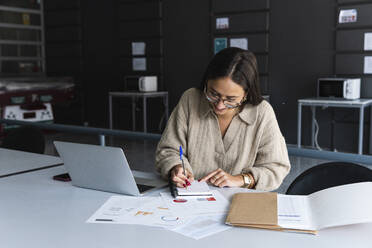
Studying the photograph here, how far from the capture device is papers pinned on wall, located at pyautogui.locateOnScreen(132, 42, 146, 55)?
6449 millimetres

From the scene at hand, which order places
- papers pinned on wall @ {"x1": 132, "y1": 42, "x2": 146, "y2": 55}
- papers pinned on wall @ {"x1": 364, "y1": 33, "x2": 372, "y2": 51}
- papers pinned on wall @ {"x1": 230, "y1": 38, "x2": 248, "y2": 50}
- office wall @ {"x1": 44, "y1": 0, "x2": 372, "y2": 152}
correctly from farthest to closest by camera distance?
papers pinned on wall @ {"x1": 132, "y1": 42, "x2": 146, "y2": 55} → papers pinned on wall @ {"x1": 230, "y1": 38, "x2": 248, "y2": 50} → office wall @ {"x1": 44, "y1": 0, "x2": 372, "y2": 152} → papers pinned on wall @ {"x1": 364, "y1": 33, "x2": 372, "y2": 51}

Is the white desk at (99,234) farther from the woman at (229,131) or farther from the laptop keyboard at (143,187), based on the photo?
the woman at (229,131)

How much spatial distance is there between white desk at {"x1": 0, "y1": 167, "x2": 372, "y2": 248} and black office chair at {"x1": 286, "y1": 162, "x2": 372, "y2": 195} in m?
0.38

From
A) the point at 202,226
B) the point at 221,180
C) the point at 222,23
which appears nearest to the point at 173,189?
the point at 221,180

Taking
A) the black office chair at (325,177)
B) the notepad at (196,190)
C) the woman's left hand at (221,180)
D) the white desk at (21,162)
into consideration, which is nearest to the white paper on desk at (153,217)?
the notepad at (196,190)

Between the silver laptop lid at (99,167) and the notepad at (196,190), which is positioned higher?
the silver laptop lid at (99,167)

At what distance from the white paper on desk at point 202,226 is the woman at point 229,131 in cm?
36

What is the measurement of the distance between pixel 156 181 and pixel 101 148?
0.97 feet

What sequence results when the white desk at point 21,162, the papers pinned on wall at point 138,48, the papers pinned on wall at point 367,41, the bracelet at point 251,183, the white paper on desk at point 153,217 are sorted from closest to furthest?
the white paper on desk at point 153,217 → the bracelet at point 251,183 → the white desk at point 21,162 → the papers pinned on wall at point 367,41 → the papers pinned on wall at point 138,48

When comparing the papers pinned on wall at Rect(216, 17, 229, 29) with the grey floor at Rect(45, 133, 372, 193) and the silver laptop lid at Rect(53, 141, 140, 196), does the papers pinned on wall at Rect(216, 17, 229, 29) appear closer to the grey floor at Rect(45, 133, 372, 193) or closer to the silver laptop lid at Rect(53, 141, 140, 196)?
the grey floor at Rect(45, 133, 372, 193)

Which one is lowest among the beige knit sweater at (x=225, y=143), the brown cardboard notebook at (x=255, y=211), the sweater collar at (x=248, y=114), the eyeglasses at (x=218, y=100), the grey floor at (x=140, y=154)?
the grey floor at (x=140, y=154)

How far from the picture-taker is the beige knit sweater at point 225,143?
1622 millimetres

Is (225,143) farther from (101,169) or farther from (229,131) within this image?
(101,169)

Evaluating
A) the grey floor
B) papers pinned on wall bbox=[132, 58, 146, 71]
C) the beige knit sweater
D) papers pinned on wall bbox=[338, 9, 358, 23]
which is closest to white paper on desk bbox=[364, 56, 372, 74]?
papers pinned on wall bbox=[338, 9, 358, 23]
